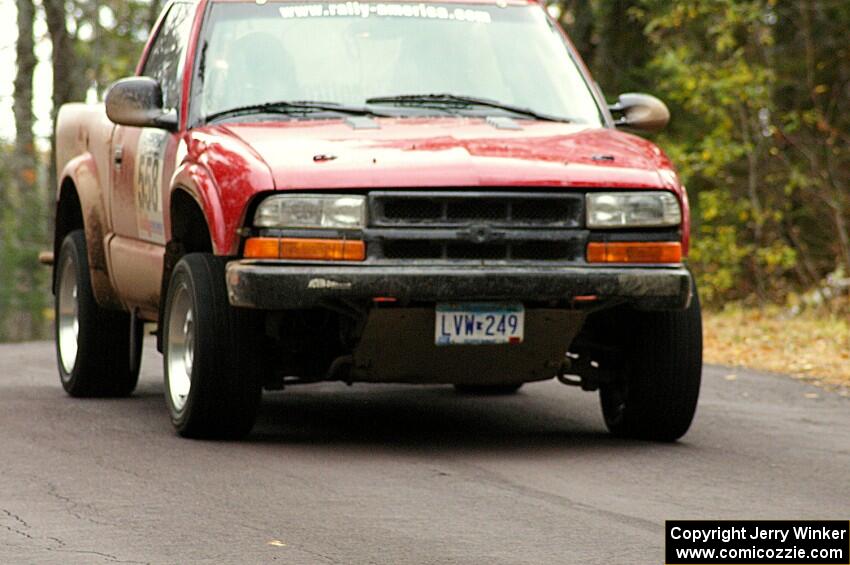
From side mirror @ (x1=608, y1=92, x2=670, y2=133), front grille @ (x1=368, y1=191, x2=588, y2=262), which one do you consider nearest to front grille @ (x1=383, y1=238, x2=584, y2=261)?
front grille @ (x1=368, y1=191, x2=588, y2=262)

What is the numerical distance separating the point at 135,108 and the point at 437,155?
66.8 inches

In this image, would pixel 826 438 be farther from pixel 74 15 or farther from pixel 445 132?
pixel 74 15

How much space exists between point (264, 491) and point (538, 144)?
6.75 feet

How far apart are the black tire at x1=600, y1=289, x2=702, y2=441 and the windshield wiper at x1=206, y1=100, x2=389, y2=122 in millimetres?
1523

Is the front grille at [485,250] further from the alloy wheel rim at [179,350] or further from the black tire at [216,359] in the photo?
the alloy wheel rim at [179,350]

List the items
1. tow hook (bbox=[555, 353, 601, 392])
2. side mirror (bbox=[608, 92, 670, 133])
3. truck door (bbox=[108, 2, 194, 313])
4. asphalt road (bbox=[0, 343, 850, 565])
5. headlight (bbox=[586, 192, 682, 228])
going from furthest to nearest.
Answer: side mirror (bbox=[608, 92, 670, 133])
truck door (bbox=[108, 2, 194, 313])
tow hook (bbox=[555, 353, 601, 392])
headlight (bbox=[586, 192, 682, 228])
asphalt road (bbox=[0, 343, 850, 565])

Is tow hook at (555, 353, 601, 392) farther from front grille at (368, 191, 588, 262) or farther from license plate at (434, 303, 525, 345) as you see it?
front grille at (368, 191, 588, 262)

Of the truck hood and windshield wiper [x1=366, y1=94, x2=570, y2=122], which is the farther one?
windshield wiper [x1=366, y1=94, x2=570, y2=122]

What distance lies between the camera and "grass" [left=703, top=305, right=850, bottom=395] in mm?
11953

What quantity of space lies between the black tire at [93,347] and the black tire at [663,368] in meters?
2.88

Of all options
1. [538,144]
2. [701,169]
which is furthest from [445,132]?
[701,169]

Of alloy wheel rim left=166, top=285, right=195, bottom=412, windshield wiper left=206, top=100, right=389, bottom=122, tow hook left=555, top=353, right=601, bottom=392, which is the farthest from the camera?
windshield wiper left=206, top=100, right=389, bottom=122

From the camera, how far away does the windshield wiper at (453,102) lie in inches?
320

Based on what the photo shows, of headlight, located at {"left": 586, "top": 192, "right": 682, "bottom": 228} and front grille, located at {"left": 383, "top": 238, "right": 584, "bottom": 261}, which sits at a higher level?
headlight, located at {"left": 586, "top": 192, "right": 682, "bottom": 228}
